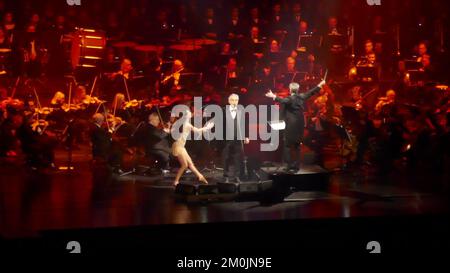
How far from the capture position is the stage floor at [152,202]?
6633 millimetres

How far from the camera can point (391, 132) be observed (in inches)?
380

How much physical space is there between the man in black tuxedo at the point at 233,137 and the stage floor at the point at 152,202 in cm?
80

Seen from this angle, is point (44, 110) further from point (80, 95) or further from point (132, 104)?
point (132, 104)

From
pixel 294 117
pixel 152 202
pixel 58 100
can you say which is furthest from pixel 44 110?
pixel 294 117

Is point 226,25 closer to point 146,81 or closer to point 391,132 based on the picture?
point 146,81

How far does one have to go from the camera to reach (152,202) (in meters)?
7.56

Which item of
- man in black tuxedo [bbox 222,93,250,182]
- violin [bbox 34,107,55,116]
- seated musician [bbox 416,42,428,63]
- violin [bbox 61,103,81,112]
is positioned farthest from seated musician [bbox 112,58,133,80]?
seated musician [bbox 416,42,428,63]

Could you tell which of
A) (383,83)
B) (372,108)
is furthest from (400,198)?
(383,83)

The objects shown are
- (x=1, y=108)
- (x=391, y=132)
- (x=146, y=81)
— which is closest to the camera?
(x=391, y=132)

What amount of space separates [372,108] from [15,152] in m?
6.34

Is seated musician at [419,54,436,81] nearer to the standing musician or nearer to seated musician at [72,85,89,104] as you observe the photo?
the standing musician

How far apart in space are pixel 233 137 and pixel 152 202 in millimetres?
1431

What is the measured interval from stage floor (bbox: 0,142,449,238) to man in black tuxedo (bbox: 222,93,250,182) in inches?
31.6

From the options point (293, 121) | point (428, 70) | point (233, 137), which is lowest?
point (233, 137)
